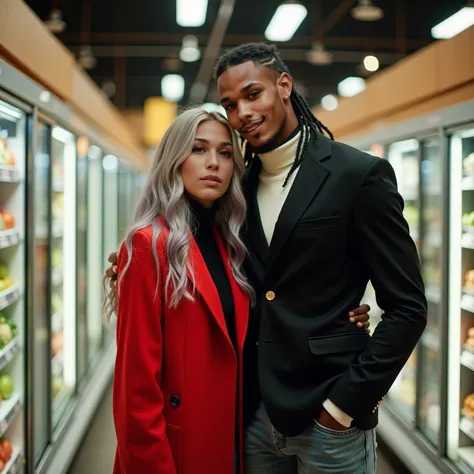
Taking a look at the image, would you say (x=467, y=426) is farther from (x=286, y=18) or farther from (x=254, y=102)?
(x=286, y=18)

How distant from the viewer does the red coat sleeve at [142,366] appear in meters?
2.05

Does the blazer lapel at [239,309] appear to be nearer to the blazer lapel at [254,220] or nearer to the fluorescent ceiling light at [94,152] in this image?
the blazer lapel at [254,220]

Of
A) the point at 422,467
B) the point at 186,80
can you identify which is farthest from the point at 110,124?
the point at 186,80

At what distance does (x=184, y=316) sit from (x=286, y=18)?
606 centimetres

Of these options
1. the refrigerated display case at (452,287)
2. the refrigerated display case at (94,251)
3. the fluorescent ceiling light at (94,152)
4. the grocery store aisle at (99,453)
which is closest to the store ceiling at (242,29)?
the fluorescent ceiling light at (94,152)

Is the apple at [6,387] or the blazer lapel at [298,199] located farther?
the apple at [6,387]

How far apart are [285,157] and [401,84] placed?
10.4 feet

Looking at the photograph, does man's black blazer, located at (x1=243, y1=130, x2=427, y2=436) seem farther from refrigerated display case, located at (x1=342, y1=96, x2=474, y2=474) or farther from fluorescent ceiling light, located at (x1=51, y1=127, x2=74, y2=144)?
fluorescent ceiling light, located at (x1=51, y1=127, x2=74, y2=144)

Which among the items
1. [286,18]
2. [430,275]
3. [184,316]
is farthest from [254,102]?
[286,18]

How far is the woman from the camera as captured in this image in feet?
6.79

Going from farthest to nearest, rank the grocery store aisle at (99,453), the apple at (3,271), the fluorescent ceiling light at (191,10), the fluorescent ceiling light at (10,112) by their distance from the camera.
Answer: the fluorescent ceiling light at (191,10), the grocery store aisle at (99,453), the apple at (3,271), the fluorescent ceiling light at (10,112)

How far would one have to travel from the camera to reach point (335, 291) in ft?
6.81

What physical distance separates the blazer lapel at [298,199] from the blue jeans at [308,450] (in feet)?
1.92

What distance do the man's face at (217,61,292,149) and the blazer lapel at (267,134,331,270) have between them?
7.6 inches
